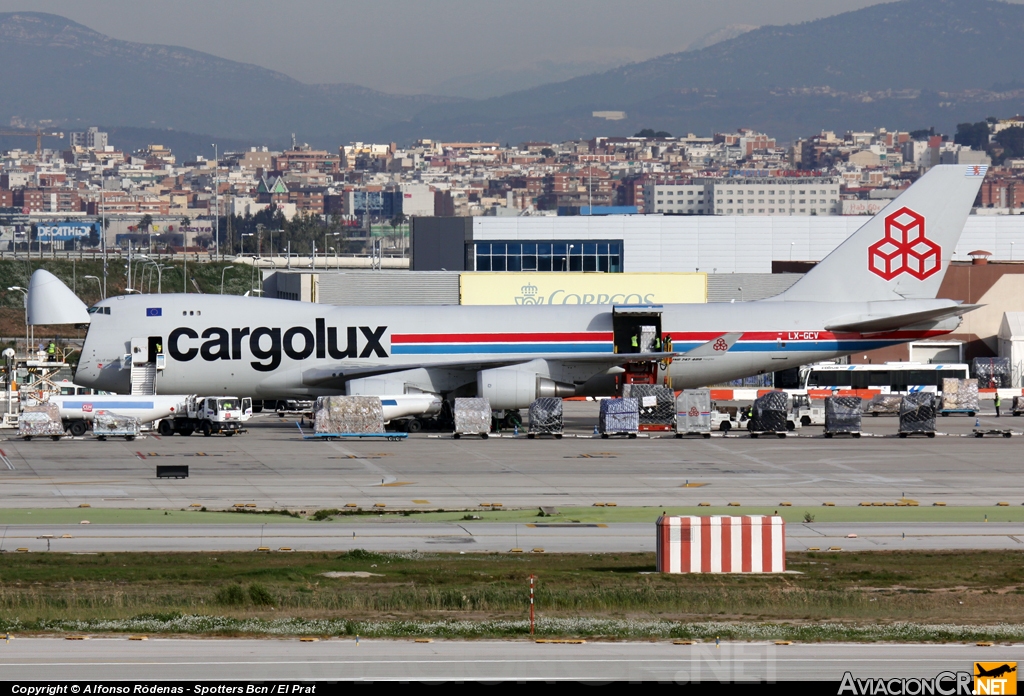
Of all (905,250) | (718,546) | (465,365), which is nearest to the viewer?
(718,546)

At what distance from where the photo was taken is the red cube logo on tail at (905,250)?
6181 cm

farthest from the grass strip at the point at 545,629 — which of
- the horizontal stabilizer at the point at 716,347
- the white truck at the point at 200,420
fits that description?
the horizontal stabilizer at the point at 716,347

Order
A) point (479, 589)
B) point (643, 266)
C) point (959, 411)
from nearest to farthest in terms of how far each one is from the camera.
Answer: point (479, 589) → point (959, 411) → point (643, 266)

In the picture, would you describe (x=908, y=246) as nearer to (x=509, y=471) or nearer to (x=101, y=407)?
(x=509, y=471)

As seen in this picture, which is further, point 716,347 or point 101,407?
point 716,347

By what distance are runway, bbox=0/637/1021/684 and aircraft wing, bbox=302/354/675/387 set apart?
38889 mm

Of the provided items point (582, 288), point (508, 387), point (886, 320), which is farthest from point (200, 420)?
point (582, 288)

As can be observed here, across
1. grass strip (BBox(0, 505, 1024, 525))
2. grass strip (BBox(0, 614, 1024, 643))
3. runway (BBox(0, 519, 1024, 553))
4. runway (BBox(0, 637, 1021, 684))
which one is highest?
runway (BBox(0, 637, 1021, 684))

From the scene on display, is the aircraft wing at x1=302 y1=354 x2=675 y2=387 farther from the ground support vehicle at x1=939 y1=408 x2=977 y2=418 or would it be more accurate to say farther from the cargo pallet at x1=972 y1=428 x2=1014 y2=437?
the ground support vehicle at x1=939 y1=408 x2=977 y2=418

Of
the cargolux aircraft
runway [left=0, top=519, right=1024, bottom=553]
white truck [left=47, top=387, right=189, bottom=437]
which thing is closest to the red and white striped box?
runway [left=0, top=519, right=1024, bottom=553]

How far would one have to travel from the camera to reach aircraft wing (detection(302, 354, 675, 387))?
59094 mm

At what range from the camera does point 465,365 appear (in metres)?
59.2

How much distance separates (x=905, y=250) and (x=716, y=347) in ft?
34.5

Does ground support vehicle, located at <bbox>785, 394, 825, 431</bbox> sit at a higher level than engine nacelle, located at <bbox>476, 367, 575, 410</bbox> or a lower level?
lower
